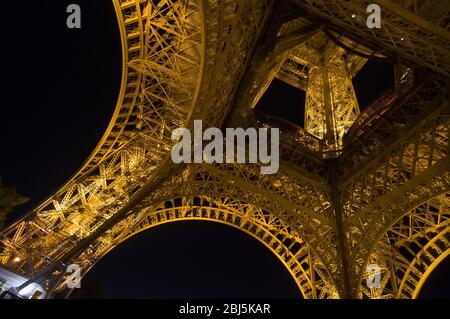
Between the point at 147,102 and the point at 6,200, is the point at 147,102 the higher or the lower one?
the higher one

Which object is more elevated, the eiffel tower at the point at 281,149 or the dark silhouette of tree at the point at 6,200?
the eiffel tower at the point at 281,149

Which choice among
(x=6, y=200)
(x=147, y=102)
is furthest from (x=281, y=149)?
(x=6, y=200)

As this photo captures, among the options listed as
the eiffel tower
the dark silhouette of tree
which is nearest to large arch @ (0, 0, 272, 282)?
the eiffel tower

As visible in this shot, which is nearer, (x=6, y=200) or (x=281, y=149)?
(x=6, y=200)

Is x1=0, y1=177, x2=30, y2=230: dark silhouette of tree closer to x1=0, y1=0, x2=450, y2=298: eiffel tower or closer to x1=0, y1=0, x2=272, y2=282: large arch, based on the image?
x1=0, y1=0, x2=450, y2=298: eiffel tower

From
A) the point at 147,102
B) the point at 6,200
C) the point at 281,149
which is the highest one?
the point at 147,102

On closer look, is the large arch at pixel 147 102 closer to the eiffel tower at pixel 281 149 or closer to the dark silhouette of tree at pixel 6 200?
the eiffel tower at pixel 281 149

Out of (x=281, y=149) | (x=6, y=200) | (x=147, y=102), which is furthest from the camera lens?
(x=281, y=149)

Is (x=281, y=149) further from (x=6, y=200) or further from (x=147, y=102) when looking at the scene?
(x=6, y=200)

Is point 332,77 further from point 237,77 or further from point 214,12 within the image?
point 214,12

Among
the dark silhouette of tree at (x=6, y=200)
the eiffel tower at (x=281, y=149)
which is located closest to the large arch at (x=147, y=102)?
the eiffel tower at (x=281, y=149)
